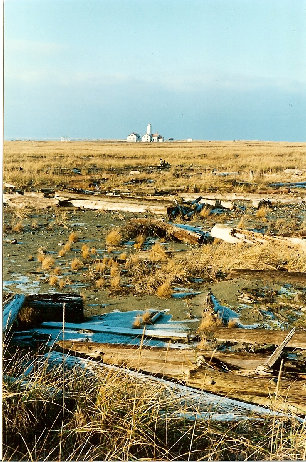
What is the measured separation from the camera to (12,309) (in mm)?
4023

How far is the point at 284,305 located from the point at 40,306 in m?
2.51

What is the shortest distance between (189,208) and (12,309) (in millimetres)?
6401

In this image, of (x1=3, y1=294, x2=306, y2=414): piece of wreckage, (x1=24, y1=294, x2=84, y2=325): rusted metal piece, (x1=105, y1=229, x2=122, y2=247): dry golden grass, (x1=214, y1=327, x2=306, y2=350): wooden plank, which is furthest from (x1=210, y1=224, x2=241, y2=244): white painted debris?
(x1=214, y1=327, x2=306, y2=350): wooden plank

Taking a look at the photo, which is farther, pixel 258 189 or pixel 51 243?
pixel 258 189

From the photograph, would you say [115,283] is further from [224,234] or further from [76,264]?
[224,234]

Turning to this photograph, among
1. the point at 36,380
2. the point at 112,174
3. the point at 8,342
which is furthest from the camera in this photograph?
the point at 112,174

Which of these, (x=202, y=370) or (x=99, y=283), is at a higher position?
(x=202, y=370)

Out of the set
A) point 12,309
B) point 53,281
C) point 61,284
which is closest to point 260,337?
point 12,309

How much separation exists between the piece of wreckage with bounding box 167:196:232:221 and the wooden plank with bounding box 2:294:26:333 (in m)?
5.50

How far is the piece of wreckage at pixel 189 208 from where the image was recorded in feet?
31.8

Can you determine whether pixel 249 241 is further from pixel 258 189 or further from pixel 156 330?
pixel 258 189

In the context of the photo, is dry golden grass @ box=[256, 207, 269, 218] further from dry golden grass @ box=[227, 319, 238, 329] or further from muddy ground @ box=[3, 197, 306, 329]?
dry golden grass @ box=[227, 319, 238, 329]

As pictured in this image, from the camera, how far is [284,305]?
5270 mm

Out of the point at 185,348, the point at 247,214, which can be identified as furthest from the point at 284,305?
the point at 247,214
